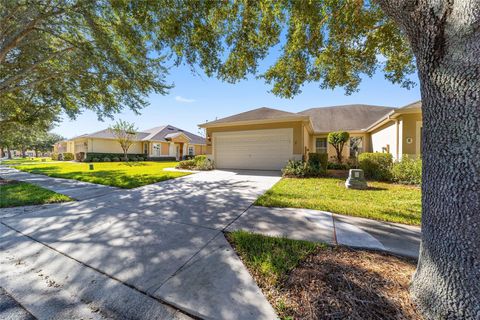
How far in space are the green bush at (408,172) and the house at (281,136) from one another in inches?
72.3

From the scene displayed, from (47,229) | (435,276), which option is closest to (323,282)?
(435,276)

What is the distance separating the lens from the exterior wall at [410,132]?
941cm

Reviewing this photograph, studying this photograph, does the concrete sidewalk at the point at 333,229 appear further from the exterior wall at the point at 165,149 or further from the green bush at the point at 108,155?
the exterior wall at the point at 165,149

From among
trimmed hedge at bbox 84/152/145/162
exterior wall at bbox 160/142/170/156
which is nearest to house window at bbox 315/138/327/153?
exterior wall at bbox 160/142/170/156

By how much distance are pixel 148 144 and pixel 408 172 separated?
27.7m

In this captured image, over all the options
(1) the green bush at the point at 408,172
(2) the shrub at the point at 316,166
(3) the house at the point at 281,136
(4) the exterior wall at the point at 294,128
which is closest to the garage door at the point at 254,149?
(3) the house at the point at 281,136

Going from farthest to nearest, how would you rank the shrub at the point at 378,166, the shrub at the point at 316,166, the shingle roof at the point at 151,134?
the shingle roof at the point at 151,134
the shrub at the point at 316,166
the shrub at the point at 378,166

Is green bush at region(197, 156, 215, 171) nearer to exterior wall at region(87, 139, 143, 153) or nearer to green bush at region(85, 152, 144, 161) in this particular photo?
green bush at region(85, 152, 144, 161)

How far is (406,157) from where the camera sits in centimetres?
888

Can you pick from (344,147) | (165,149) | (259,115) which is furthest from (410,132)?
(165,149)

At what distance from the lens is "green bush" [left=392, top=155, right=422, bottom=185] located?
7691 mm

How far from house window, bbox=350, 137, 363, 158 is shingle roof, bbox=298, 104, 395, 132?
95 cm

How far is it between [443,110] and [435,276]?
1.36 m

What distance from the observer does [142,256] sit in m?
2.64
